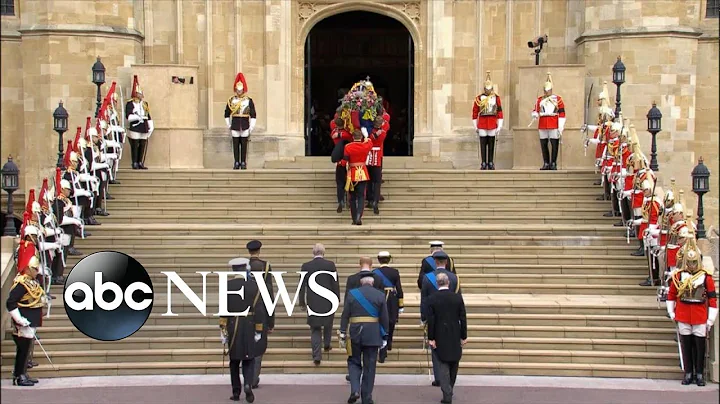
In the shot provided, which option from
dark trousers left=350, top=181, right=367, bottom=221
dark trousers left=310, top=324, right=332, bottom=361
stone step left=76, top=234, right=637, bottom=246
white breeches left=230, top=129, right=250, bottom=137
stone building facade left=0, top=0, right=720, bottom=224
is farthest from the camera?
stone building facade left=0, top=0, right=720, bottom=224

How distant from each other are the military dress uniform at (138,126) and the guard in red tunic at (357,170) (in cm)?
533

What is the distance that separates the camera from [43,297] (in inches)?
515

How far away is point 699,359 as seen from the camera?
13.2m

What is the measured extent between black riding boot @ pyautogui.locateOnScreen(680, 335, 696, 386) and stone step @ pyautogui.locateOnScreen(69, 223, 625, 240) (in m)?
4.28

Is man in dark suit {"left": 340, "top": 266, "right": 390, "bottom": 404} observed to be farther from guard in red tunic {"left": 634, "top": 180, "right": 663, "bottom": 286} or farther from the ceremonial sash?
guard in red tunic {"left": 634, "top": 180, "right": 663, "bottom": 286}

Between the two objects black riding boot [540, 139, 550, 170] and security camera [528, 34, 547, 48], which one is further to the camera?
security camera [528, 34, 547, 48]

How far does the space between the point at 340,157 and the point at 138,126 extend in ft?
16.7

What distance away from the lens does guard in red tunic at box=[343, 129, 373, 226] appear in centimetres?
1736

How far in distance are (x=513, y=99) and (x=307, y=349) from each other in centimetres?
1181

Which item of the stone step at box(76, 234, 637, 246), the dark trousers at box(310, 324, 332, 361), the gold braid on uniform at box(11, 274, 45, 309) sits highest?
the stone step at box(76, 234, 637, 246)

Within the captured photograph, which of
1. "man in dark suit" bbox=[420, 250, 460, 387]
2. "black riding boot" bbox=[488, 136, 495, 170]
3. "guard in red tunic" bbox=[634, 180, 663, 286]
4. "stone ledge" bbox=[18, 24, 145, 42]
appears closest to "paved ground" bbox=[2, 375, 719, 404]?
"man in dark suit" bbox=[420, 250, 460, 387]

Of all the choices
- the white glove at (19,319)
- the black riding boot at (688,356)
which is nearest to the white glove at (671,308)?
the black riding boot at (688,356)

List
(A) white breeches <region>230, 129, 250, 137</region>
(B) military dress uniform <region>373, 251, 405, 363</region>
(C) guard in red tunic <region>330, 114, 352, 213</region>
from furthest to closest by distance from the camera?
(A) white breeches <region>230, 129, 250, 137</region>
(C) guard in red tunic <region>330, 114, 352, 213</region>
(B) military dress uniform <region>373, 251, 405, 363</region>

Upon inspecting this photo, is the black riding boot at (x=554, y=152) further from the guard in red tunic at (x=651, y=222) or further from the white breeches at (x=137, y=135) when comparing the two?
the white breeches at (x=137, y=135)
